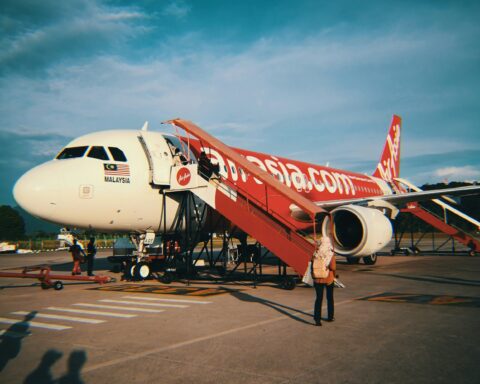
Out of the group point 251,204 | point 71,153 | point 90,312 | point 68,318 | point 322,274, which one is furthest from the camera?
point 251,204

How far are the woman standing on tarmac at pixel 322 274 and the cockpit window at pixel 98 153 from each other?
22.6 ft

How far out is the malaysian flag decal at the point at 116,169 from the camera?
433 inches

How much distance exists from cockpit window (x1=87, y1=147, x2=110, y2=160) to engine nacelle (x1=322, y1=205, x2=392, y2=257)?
620 centimetres

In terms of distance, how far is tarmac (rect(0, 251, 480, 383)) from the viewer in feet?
14.1

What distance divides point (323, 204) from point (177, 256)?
5.10m

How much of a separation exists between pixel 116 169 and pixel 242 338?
6.91m

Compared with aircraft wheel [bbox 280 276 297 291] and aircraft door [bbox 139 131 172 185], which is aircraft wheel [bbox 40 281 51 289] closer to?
aircraft door [bbox 139 131 172 185]

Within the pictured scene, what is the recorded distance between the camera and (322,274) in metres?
6.46

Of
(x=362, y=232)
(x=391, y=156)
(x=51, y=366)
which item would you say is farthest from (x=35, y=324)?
(x=391, y=156)

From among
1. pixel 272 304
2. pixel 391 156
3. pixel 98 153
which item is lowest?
pixel 272 304

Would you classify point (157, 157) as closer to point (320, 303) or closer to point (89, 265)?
point (89, 265)

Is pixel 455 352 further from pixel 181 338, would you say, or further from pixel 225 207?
pixel 225 207

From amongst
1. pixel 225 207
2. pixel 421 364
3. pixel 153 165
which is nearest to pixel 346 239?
pixel 225 207

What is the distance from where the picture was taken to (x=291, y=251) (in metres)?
10.3
